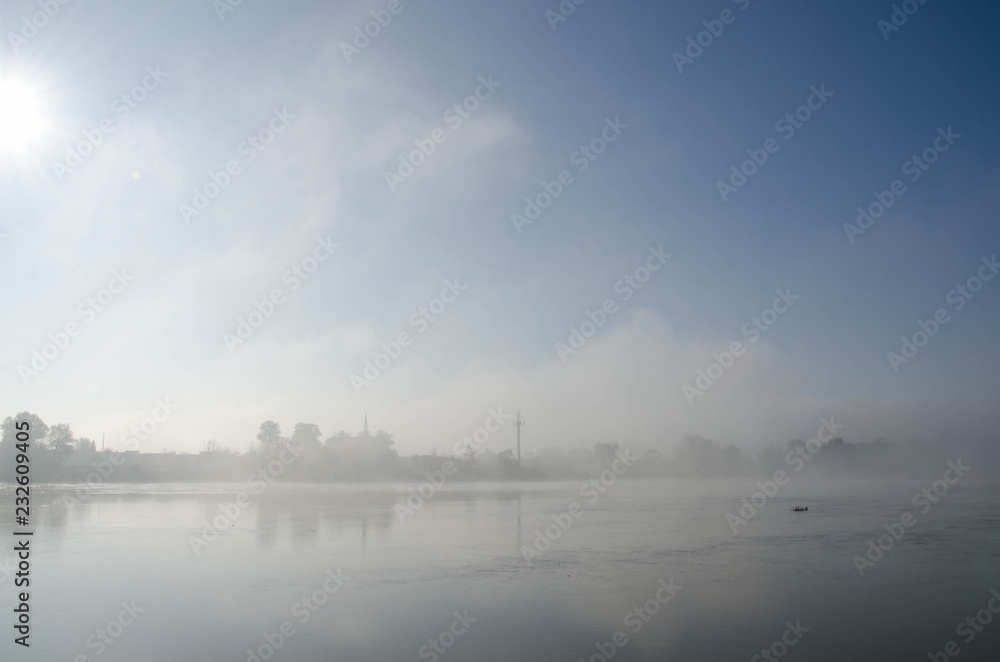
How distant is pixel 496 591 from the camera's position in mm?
16344

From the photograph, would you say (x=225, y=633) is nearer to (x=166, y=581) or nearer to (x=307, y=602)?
(x=307, y=602)

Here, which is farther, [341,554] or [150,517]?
[150,517]

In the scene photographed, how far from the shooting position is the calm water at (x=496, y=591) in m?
12.1

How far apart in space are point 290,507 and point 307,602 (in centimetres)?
3086

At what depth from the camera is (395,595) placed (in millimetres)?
15836

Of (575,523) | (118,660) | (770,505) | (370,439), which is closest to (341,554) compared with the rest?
(118,660)

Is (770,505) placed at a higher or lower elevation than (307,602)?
lower

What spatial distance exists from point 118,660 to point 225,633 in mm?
1951

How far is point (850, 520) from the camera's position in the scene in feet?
118

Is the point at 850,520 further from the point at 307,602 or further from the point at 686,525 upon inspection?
the point at 307,602

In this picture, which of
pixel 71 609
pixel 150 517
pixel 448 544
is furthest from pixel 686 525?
pixel 150 517

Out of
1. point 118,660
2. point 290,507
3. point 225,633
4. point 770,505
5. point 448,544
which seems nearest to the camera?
point 118,660

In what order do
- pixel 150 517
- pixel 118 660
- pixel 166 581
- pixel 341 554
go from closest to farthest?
pixel 118 660
pixel 166 581
pixel 341 554
pixel 150 517

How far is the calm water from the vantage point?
1213 cm
